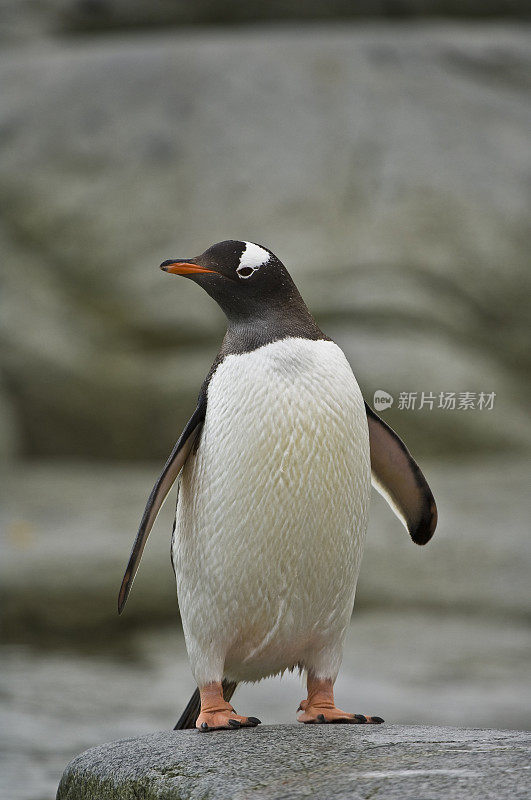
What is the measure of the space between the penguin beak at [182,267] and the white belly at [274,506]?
107 millimetres

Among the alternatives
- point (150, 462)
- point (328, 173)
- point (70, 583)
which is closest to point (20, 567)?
point (70, 583)

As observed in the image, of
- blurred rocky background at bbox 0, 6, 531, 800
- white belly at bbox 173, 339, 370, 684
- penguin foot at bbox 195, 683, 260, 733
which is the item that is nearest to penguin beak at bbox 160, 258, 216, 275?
white belly at bbox 173, 339, 370, 684

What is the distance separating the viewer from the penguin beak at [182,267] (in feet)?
3.61

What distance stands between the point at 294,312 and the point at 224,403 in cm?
14

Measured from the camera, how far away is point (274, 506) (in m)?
1.09

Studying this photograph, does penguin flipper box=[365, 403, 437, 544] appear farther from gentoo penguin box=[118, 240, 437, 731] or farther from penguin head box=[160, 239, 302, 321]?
penguin head box=[160, 239, 302, 321]

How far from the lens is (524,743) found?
38.8 inches

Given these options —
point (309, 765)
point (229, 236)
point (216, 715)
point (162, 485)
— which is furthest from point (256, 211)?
point (309, 765)

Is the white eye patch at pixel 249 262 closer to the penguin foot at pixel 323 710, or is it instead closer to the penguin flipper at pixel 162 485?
the penguin flipper at pixel 162 485

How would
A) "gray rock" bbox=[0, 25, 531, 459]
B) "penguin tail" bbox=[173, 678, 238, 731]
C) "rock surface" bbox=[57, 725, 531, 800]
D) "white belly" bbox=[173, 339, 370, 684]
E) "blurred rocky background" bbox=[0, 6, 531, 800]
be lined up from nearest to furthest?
"rock surface" bbox=[57, 725, 531, 800], "white belly" bbox=[173, 339, 370, 684], "penguin tail" bbox=[173, 678, 238, 731], "blurred rocky background" bbox=[0, 6, 531, 800], "gray rock" bbox=[0, 25, 531, 459]

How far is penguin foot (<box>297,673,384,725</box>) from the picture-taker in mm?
1146

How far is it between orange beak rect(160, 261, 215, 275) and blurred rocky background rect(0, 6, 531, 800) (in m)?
2.01

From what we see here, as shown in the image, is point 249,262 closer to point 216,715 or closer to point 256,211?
point 216,715

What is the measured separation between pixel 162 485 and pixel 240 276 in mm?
258
